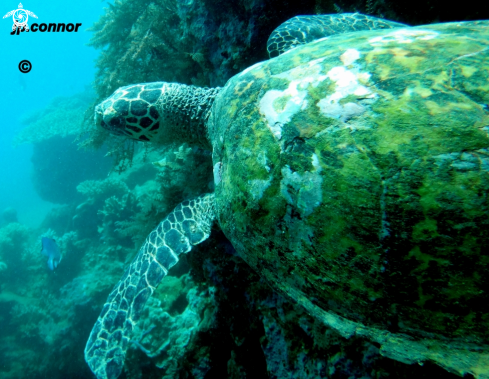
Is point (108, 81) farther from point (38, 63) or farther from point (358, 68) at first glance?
point (38, 63)

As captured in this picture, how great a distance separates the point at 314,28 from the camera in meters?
2.60

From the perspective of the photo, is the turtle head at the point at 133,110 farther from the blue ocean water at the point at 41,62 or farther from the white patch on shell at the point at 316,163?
the blue ocean water at the point at 41,62

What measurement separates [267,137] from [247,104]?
357 mm

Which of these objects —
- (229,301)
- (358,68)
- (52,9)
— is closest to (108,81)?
(229,301)

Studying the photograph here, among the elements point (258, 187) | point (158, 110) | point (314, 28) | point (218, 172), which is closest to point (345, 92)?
point (258, 187)

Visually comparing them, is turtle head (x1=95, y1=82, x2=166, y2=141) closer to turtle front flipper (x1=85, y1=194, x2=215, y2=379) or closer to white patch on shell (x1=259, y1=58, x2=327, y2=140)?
turtle front flipper (x1=85, y1=194, x2=215, y2=379)

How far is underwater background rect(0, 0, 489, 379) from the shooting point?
5.97ft

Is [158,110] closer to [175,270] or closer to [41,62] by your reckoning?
A: [175,270]

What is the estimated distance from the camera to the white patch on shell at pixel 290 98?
127 cm

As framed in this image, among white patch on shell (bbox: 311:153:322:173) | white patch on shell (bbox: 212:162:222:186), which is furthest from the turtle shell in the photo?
white patch on shell (bbox: 212:162:222:186)

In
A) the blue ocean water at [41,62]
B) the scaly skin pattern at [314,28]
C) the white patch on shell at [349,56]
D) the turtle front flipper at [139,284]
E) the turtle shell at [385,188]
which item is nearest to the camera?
the turtle shell at [385,188]

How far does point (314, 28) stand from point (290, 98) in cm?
182

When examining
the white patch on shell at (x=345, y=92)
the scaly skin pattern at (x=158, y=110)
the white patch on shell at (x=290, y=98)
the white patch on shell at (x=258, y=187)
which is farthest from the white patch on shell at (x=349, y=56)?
the scaly skin pattern at (x=158, y=110)

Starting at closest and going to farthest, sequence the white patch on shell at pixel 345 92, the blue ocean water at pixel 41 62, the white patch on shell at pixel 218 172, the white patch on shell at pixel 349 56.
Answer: the white patch on shell at pixel 345 92 → the white patch on shell at pixel 349 56 → the white patch on shell at pixel 218 172 → the blue ocean water at pixel 41 62
